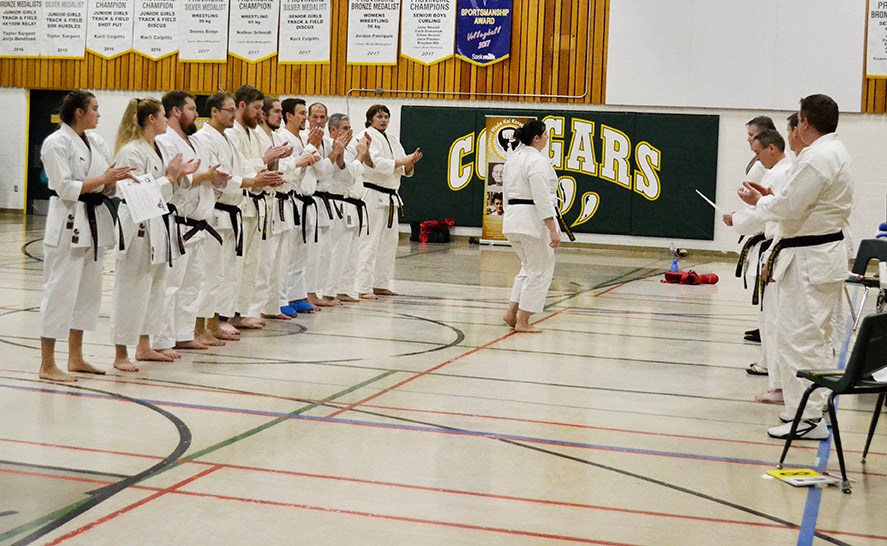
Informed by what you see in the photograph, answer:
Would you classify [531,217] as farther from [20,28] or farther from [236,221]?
[20,28]

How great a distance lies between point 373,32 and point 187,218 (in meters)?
13.1

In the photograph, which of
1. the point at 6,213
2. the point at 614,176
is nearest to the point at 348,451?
the point at 614,176

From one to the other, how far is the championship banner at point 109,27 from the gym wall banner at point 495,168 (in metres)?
7.72

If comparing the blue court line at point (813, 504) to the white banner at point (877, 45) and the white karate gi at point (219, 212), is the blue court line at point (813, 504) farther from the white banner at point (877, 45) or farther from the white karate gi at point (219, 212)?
the white banner at point (877, 45)

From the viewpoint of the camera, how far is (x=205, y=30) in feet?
68.7

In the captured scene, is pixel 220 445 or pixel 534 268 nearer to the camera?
pixel 220 445

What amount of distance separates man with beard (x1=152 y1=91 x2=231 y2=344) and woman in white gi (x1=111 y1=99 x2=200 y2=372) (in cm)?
40

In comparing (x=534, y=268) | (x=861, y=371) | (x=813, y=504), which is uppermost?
(x=534, y=268)

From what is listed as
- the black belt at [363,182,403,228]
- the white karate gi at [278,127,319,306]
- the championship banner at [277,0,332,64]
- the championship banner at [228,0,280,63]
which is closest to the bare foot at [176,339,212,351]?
the white karate gi at [278,127,319,306]

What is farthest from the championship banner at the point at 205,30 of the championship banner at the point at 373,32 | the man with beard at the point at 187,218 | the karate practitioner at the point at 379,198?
the man with beard at the point at 187,218

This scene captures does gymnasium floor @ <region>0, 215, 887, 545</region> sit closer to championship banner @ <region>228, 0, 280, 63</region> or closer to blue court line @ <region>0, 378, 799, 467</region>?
blue court line @ <region>0, 378, 799, 467</region>

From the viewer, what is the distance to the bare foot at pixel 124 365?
702cm

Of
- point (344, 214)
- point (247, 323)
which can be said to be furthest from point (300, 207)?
point (247, 323)

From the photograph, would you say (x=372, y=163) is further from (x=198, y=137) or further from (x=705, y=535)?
(x=705, y=535)
